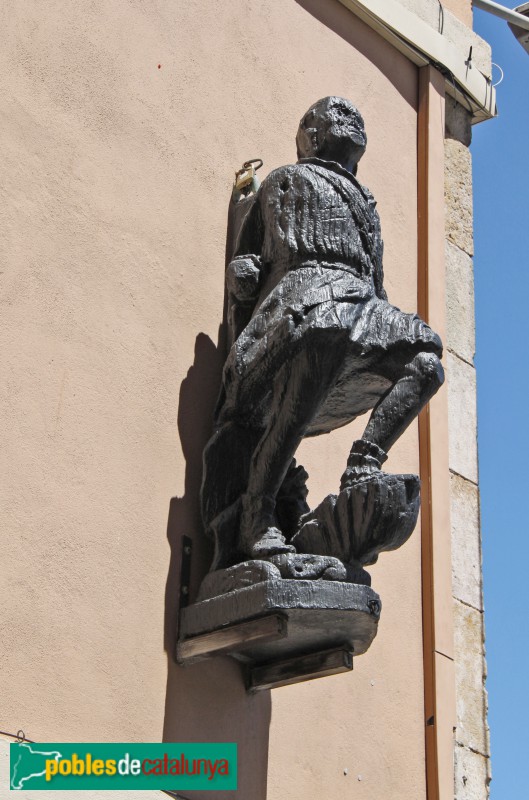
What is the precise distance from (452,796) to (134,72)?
2692 mm

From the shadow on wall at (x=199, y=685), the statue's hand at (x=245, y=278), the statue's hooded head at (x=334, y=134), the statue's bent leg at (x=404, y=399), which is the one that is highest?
the statue's hooded head at (x=334, y=134)

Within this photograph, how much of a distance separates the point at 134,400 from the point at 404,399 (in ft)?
2.76

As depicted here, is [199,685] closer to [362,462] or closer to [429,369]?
[362,462]

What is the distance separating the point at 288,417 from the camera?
4621 millimetres

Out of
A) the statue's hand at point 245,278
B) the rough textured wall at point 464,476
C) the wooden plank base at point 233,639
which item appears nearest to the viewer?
the wooden plank base at point 233,639

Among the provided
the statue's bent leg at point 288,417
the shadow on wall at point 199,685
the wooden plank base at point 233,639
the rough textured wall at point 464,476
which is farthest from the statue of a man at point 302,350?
the rough textured wall at point 464,476

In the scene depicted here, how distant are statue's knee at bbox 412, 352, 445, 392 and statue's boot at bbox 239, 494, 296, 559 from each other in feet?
1.88

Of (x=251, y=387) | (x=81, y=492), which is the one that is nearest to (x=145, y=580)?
(x=81, y=492)

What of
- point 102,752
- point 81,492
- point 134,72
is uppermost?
point 134,72

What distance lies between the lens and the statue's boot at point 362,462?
174 inches

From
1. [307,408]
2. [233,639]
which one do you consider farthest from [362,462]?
[233,639]

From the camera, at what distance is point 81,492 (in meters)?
4.57

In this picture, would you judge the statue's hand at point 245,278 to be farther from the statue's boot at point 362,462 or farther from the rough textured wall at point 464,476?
the rough textured wall at point 464,476

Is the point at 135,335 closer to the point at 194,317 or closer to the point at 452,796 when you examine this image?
the point at 194,317
